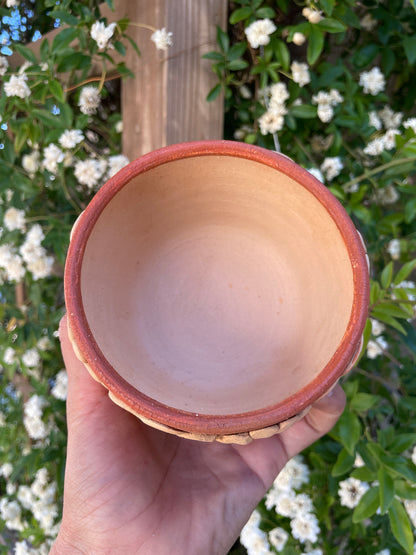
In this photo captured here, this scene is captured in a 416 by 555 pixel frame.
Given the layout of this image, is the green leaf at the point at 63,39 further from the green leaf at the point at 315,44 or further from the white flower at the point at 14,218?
the green leaf at the point at 315,44

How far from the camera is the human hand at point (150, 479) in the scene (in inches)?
28.9

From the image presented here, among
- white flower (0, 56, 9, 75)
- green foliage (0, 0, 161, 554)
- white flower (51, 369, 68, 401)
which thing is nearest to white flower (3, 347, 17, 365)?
green foliage (0, 0, 161, 554)

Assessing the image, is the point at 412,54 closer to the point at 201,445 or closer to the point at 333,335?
the point at 333,335

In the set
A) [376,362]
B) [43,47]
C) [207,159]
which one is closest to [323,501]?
[376,362]

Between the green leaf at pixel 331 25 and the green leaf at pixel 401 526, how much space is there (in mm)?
878

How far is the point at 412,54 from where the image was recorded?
1041mm

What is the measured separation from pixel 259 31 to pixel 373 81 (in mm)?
289

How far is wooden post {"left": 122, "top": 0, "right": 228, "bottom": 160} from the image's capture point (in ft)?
3.15

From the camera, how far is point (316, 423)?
2.87 feet

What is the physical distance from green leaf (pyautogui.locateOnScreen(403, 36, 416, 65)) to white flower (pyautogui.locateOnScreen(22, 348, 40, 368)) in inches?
42.5

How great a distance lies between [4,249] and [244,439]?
75 cm

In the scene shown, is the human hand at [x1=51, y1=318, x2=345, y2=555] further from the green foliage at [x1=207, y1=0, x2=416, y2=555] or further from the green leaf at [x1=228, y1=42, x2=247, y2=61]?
the green leaf at [x1=228, y1=42, x2=247, y2=61]

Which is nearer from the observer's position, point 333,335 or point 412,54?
point 333,335

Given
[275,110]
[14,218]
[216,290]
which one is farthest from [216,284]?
[14,218]
